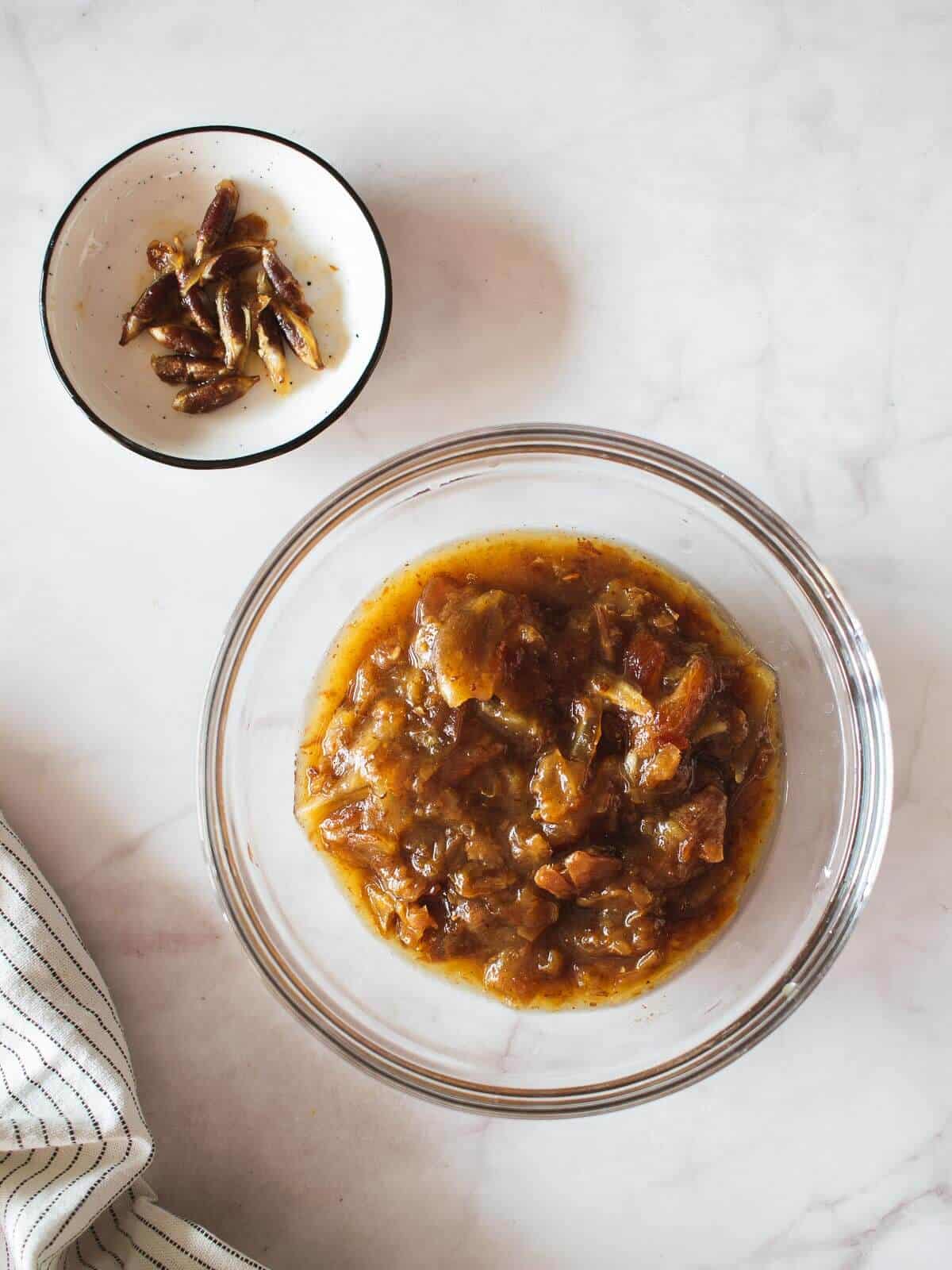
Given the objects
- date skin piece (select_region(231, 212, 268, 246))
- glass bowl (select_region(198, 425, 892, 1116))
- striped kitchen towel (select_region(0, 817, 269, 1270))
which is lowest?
striped kitchen towel (select_region(0, 817, 269, 1270))

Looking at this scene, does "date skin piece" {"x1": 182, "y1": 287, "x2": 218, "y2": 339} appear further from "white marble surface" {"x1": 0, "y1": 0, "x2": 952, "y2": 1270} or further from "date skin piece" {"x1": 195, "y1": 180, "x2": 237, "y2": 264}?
"white marble surface" {"x1": 0, "y1": 0, "x2": 952, "y2": 1270}

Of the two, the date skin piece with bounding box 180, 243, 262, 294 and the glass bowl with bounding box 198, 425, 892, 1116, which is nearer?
the glass bowl with bounding box 198, 425, 892, 1116

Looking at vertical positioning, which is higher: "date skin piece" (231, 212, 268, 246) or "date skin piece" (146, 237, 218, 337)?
"date skin piece" (231, 212, 268, 246)

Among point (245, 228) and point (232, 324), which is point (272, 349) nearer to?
point (232, 324)

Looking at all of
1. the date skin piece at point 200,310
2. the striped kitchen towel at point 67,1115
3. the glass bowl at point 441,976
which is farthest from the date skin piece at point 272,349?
the striped kitchen towel at point 67,1115

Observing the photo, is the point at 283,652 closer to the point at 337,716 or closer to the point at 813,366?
the point at 337,716

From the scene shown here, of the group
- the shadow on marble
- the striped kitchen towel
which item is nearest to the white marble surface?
the shadow on marble
